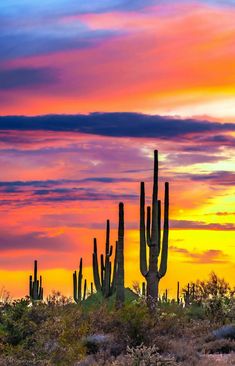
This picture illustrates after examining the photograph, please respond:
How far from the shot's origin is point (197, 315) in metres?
39.3

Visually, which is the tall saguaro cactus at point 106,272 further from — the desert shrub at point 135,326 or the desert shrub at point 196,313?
the desert shrub at point 135,326

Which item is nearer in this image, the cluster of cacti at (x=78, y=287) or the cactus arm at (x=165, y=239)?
the cactus arm at (x=165, y=239)

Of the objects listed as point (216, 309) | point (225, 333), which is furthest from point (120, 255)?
point (225, 333)

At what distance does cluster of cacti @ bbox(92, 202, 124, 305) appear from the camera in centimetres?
4216

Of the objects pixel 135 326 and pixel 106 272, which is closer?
pixel 135 326

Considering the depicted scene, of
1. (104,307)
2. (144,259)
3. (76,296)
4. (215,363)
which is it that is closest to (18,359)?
(215,363)

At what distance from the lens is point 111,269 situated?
165 feet

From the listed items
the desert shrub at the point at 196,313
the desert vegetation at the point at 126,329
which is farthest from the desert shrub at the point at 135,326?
the desert shrub at the point at 196,313

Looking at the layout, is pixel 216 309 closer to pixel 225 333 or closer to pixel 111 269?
pixel 225 333

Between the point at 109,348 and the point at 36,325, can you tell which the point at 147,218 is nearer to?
the point at 109,348

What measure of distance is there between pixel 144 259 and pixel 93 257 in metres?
14.0

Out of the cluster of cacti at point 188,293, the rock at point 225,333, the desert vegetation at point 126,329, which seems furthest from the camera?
the cluster of cacti at point 188,293

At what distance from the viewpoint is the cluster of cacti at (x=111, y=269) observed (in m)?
42.2

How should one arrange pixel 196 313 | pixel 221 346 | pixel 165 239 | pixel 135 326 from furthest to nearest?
pixel 196 313
pixel 165 239
pixel 221 346
pixel 135 326
